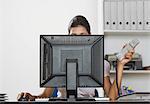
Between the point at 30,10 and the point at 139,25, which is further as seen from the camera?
the point at 30,10

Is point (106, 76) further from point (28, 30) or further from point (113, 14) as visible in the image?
point (28, 30)

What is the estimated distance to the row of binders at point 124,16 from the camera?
346 centimetres

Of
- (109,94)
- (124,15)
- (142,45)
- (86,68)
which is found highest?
(124,15)

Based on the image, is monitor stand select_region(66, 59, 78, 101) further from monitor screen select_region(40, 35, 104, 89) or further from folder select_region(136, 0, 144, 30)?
folder select_region(136, 0, 144, 30)

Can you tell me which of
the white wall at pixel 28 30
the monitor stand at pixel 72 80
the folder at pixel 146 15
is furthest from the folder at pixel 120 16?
the monitor stand at pixel 72 80

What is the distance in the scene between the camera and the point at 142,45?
3.71m

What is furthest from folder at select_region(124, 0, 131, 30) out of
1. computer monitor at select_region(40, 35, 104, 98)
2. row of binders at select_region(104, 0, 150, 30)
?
computer monitor at select_region(40, 35, 104, 98)

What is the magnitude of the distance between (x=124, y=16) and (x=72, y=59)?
5.68 ft

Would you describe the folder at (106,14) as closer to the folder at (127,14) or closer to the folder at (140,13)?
the folder at (127,14)

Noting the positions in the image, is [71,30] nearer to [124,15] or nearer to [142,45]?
[124,15]

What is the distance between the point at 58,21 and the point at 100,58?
208 centimetres

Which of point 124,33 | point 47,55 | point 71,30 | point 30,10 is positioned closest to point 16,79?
point 30,10

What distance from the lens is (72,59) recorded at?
1.89 metres

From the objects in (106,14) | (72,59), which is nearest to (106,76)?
(72,59)
